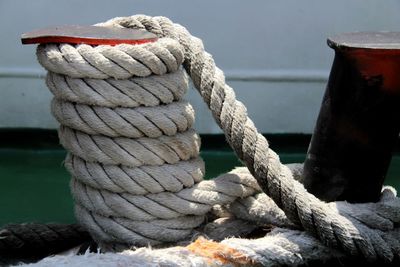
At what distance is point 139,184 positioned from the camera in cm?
156

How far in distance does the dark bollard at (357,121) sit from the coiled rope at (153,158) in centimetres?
7

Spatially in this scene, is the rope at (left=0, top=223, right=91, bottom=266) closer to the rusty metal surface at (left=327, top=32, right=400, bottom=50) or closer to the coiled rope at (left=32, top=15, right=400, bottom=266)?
the coiled rope at (left=32, top=15, right=400, bottom=266)

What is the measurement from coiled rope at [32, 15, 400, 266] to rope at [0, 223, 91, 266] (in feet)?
0.60

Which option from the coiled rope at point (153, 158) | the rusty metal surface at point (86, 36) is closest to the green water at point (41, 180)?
the coiled rope at point (153, 158)

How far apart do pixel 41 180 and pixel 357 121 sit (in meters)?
1.47

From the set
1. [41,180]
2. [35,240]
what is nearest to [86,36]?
[35,240]

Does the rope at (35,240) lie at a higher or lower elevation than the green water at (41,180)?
higher

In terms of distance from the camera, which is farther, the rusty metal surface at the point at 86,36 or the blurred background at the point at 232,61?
the blurred background at the point at 232,61

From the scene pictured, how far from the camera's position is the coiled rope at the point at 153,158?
1.52m

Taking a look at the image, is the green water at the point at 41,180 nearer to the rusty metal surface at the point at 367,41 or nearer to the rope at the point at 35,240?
the rope at the point at 35,240

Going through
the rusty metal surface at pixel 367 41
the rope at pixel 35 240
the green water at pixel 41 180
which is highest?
the rusty metal surface at pixel 367 41

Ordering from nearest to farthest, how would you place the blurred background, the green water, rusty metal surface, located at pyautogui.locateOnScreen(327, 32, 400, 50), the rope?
1. rusty metal surface, located at pyautogui.locateOnScreen(327, 32, 400, 50)
2. the rope
3. the green water
4. the blurred background

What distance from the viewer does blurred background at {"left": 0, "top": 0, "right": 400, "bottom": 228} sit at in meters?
2.74

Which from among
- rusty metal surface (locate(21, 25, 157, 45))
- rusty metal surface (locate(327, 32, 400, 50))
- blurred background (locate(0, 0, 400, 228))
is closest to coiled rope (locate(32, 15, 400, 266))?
rusty metal surface (locate(21, 25, 157, 45))
